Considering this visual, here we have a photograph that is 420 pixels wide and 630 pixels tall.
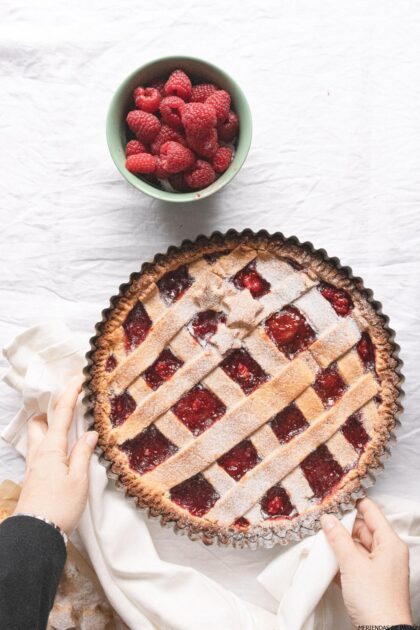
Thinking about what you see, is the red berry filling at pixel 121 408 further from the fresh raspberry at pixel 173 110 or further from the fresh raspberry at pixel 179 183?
the fresh raspberry at pixel 173 110

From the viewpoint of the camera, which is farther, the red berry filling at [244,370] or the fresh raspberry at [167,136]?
the red berry filling at [244,370]

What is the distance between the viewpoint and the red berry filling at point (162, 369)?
167 cm

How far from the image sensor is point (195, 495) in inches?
66.7

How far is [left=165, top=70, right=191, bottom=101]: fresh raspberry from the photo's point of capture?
1574 mm

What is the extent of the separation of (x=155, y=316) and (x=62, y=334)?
257 mm

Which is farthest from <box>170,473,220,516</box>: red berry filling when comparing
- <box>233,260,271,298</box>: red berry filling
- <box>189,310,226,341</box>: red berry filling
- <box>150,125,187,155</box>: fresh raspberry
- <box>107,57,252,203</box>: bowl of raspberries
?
<box>150,125,187,155</box>: fresh raspberry

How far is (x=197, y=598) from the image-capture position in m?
1.70

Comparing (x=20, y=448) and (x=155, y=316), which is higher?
(x=155, y=316)

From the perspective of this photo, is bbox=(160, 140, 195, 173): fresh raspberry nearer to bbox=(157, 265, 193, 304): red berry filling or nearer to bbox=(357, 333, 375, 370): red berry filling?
bbox=(157, 265, 193, 304): red berry filling

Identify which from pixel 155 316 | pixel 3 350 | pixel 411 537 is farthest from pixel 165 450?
pixel 411 537

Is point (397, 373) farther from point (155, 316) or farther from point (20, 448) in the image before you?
point (20, 448)

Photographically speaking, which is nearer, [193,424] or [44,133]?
[193,424]

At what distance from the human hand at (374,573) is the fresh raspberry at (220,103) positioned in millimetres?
926

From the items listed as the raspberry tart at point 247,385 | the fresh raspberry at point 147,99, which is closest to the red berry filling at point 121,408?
the raspberry tart at point 247,385
